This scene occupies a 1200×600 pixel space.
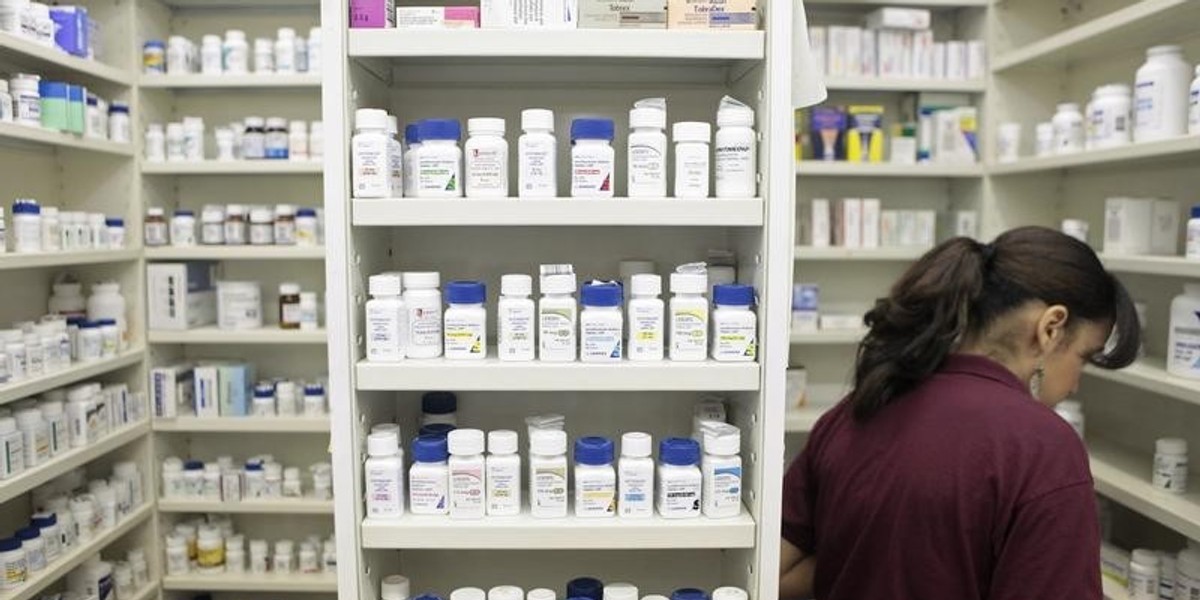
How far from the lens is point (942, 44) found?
3363 millimetres

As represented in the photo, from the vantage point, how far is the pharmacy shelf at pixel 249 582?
3.29 metres

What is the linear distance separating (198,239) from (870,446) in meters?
2.83

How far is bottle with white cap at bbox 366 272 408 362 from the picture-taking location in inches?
55.9

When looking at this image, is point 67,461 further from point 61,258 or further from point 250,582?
point 250,582

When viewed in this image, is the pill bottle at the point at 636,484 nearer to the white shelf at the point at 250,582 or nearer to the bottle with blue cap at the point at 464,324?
the bottle with blue cap at the point at 464,324

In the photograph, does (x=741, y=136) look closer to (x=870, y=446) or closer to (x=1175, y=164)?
(x=870, y=446)

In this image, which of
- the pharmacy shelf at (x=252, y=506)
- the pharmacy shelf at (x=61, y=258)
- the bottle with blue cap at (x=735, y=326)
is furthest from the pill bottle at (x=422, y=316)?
the pharmacy shelf at (x=252, y=506)

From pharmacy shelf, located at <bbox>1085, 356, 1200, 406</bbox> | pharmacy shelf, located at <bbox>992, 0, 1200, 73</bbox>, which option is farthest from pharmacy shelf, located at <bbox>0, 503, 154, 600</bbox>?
pharmacy shelf, located at <bbox>992, 0, 1200, 73</bbox>

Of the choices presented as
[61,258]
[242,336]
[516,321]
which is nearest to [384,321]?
[516,321]

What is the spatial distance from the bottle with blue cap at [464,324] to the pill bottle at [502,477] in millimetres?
150

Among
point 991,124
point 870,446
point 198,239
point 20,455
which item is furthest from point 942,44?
point 20,455

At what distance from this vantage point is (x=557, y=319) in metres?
1.44

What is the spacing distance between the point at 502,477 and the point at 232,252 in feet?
7.25

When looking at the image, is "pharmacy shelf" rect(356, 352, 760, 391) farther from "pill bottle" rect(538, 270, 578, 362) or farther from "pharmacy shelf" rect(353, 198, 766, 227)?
"pharmacy shelf" rect(353, 198, 766, 227)
